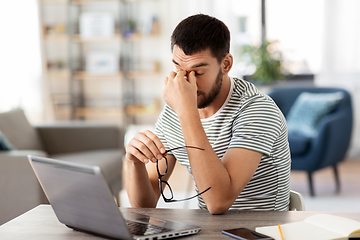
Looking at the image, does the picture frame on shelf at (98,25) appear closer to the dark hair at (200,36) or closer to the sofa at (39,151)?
the sofa at (39,151)

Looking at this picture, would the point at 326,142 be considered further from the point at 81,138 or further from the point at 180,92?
the point at 180,92

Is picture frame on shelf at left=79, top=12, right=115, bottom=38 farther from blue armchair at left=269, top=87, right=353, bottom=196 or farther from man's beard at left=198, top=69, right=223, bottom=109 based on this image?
man's beard at left=198, top=69, right=223, bottom=109

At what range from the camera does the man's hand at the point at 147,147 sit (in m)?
1.10

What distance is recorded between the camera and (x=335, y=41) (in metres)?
4.52

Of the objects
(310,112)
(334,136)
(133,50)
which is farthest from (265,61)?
(133,50)

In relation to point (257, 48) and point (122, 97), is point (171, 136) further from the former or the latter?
point (122, 97)

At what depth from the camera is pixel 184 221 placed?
1.00 meters

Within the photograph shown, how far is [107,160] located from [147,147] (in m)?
1.90

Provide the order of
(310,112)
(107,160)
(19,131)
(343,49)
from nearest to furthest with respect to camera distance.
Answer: (107,160)
(19,131)
(310,112)
(343,49)

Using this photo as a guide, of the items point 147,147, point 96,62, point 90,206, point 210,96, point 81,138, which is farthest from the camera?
point 96,62

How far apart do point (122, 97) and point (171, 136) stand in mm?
3779

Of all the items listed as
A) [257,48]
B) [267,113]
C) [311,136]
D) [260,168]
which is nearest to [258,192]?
[260,168]

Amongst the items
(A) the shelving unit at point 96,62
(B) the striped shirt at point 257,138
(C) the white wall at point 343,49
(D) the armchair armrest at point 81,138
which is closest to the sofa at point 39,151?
(D) the armchair armrest at point 81,138

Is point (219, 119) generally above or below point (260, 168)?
above
